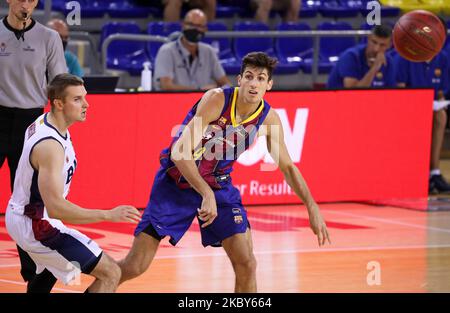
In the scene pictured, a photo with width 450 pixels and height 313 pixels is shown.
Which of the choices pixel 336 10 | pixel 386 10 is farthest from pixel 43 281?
pixel 386 10

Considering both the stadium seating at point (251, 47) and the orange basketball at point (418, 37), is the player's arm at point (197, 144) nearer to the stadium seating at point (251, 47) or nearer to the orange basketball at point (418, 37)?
the orange basketball at point (418, 37)

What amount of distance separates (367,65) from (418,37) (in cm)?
170

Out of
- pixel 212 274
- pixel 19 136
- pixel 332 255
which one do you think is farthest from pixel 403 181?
pixel 19 136

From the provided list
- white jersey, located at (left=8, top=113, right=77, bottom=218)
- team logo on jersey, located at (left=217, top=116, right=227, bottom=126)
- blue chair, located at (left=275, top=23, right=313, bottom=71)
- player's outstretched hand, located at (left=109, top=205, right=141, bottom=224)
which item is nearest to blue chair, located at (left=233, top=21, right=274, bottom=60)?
blue chair, located at (left=275, top=23, right=313, bottom=71)

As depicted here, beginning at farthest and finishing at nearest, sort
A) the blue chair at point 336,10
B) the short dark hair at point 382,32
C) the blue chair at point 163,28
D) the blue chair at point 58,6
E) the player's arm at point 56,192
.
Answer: the blue chair at point 336,10, the blue chair at point 58,6, the blue chair at point 163,28, the short dark hair at point 382,32, the player's arm at point 56,192

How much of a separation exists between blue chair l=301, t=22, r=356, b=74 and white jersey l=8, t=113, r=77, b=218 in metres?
10.1

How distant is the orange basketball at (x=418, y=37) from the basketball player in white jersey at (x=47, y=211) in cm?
557

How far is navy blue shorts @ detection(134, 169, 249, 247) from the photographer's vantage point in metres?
7.27

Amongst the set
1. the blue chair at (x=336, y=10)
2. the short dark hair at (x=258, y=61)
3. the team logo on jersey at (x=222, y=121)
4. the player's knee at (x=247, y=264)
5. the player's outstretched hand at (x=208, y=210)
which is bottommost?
the player's knee at (x=247, y=264)

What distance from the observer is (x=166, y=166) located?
742 centimetres

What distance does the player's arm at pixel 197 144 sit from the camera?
691 centimetres

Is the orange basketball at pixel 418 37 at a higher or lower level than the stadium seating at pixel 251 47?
higher

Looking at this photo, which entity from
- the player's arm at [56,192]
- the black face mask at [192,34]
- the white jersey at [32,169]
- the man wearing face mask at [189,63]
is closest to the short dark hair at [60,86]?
the white jersey at [32,169]
